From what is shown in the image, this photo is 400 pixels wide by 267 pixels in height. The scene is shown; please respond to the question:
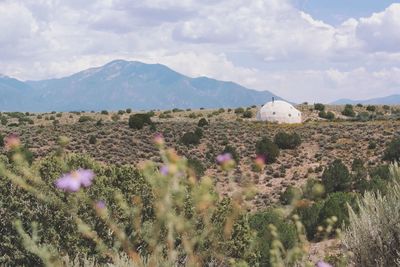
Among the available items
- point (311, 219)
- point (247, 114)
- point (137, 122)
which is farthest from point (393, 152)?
point (247, 114)

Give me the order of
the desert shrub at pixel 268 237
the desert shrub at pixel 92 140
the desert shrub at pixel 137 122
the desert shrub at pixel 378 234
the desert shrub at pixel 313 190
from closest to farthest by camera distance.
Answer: the desert shrub at pixel 313 190
the desert shrub at pixel 378 234
the desert shrub at pixel 268 237
the desert shrub at pixel 92 140
the desert shrub at pixel 137 122

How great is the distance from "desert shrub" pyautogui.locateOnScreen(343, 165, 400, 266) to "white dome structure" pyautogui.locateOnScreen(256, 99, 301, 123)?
64.6m

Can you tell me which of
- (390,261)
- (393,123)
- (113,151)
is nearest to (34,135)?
(113,151)

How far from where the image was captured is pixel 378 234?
6.30m

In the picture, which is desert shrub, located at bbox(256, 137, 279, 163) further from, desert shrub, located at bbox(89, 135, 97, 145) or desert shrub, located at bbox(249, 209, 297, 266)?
desert shrub, located at bbox(249, 209, 297, 266)

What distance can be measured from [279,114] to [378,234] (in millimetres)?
65772

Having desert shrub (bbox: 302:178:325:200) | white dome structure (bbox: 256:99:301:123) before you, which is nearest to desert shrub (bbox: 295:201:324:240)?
desert shrub (bbox: 302:178:325:200)

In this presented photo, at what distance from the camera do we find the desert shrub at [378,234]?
20.7 feet

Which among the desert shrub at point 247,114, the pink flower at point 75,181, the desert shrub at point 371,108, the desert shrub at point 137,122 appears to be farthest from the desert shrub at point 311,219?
the desert shrub at point 371,108

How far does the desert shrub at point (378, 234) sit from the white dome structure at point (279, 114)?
64640 millimetres

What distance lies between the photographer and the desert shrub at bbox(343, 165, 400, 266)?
20.7 feet

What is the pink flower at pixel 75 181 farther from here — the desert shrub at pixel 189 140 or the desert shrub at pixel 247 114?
the desert shrub at pixel 247 114

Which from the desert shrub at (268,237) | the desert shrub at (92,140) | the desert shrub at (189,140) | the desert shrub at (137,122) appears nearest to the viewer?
the desert shrub at (268,237)

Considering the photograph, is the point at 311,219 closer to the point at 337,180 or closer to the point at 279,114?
the point at 337,180
